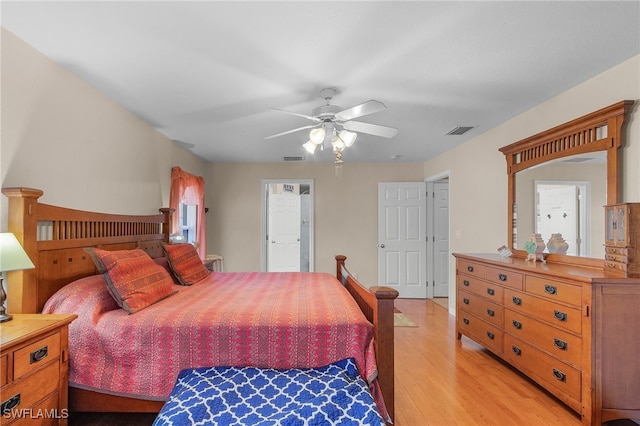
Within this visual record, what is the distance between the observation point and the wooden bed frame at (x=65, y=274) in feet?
6.13

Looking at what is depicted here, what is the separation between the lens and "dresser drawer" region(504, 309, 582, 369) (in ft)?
6.91

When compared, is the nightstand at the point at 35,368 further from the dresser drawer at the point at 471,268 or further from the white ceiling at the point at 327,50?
the dresser drawer at the point at 471,268

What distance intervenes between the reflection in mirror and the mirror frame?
0.05m

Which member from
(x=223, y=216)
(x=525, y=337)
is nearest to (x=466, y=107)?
(x=525, y=337)

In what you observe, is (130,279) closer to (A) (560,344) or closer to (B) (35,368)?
(B) (35,368)

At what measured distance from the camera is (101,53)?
2.09m

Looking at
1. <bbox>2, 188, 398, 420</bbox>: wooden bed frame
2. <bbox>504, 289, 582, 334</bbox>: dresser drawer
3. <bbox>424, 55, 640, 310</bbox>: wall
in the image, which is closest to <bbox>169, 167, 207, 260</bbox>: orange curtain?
<bbox>2, 188, 398, 420</bbox>: wooden bed frame

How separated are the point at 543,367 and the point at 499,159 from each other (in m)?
2.16

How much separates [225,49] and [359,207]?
163 inches

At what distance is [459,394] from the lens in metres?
2.43

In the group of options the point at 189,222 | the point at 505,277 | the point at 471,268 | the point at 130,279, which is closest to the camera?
the point at 130,279

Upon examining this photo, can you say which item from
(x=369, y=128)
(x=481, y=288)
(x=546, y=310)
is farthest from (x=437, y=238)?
(x=369, y=128)

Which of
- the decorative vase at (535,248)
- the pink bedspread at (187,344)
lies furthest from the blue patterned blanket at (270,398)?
the decorative vase at (535,248)

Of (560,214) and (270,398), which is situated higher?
(560,214)
